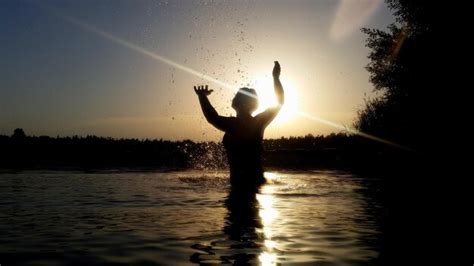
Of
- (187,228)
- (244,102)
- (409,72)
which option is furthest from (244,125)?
(409,72)

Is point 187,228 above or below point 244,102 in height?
below

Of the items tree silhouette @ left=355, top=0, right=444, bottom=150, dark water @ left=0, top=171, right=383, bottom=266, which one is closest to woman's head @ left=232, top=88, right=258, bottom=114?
dark water @ left=0, top=171, right=383, bottom=266

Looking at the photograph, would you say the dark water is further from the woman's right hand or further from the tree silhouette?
the tree silhouette

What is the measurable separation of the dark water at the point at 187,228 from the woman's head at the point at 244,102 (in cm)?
173

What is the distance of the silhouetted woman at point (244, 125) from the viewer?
10234mm

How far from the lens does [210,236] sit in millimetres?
5590

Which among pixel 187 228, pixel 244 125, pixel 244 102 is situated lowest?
pixel 187 228

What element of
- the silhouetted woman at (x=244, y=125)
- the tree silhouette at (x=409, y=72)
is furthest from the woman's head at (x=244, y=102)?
the tree silhouette at (x=409, y=72)

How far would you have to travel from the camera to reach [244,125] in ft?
34.0

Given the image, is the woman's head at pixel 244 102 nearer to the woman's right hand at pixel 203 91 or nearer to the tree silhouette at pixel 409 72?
the woman's right hand at pixel 203 91

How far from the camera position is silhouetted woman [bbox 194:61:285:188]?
33.6 feet

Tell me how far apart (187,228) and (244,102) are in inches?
183

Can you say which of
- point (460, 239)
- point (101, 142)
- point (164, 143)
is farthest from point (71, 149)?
point (460, 239)

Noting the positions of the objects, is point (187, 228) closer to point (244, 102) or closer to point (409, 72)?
point (244, 102)
